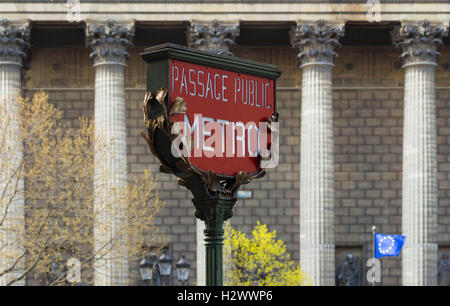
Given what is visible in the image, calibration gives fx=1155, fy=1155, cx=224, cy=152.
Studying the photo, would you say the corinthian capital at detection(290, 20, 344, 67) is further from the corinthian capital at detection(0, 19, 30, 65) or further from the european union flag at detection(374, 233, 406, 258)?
the corinthian capital at detection(0, 19, 30, 65)

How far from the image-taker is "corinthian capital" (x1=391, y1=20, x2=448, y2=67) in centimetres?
5838

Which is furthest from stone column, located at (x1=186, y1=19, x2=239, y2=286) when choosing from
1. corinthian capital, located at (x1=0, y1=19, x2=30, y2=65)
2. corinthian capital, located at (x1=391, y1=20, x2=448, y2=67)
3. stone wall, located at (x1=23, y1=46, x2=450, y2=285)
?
corinthian capital, located at (x1=391, y1=20, x2=448, y2=67)

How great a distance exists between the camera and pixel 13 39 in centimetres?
5781

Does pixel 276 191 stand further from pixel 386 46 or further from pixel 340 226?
pixel 386 46

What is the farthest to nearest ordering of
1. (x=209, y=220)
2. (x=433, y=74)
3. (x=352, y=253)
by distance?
(x=352, y=253)
(x=433, y=74)
(x=209, y=220)

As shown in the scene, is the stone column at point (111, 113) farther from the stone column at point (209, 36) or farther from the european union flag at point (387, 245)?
the european union flag at point (387, 245)

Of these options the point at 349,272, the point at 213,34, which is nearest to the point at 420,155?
the point at 349,272

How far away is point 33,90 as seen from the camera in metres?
61.9

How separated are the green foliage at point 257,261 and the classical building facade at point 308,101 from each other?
1332 millimetres

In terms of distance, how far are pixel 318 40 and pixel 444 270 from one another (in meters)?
14.3

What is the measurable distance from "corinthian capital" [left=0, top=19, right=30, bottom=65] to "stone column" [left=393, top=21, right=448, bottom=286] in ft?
62.6

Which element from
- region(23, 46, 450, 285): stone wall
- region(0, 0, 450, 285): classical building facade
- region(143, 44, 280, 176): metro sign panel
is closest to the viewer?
region(143, 44, 280, 176): metro sign panel

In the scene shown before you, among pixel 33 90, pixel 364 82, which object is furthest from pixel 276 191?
pixel 33 90

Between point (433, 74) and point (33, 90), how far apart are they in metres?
21.1
